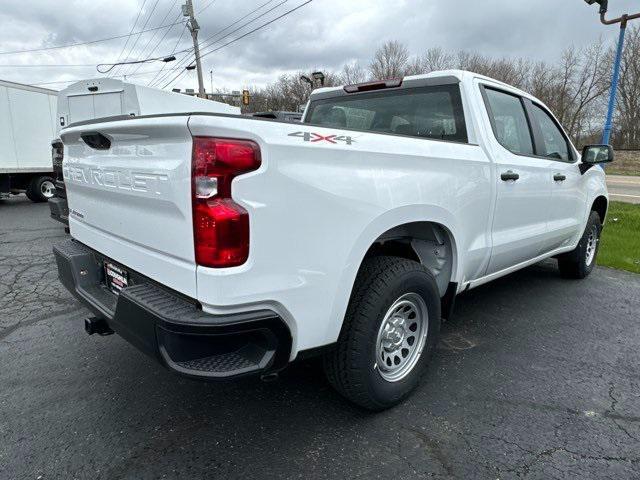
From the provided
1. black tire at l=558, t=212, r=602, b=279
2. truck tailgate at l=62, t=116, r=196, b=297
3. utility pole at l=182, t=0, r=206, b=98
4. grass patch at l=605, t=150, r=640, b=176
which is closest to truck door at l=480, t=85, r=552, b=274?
black tire at l=558, t=212, r=602, b=279

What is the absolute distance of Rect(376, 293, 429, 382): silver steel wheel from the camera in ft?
8.43

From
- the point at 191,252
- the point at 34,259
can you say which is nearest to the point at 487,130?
the point at 191,252

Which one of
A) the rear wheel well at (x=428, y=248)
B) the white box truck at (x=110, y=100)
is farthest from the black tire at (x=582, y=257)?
the white box truck at (x=110, y=100)

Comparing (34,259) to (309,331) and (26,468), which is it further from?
(309,331)

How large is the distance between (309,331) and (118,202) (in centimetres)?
121

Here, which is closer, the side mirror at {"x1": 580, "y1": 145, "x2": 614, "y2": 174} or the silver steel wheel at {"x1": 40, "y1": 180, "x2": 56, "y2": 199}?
the side mirror at {"x1": 580, "y1": 145, "x2": 614, "y2": 174}

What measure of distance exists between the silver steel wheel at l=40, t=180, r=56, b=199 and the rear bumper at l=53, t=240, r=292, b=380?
12985 mm

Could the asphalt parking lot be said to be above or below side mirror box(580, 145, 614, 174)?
below

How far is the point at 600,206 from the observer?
5395mm

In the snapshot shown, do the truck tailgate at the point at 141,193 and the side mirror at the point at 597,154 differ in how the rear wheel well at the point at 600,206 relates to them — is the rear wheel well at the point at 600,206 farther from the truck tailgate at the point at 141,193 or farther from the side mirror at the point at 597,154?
the truck tailgate at the point at 141,193

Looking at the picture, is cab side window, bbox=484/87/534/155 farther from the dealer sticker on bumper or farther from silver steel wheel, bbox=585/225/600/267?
the dealer sticker on bumper

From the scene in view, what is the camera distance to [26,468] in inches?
85.8

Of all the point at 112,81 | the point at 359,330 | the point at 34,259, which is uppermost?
the point at 112,81

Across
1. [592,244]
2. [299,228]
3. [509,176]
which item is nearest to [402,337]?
[299,228]
